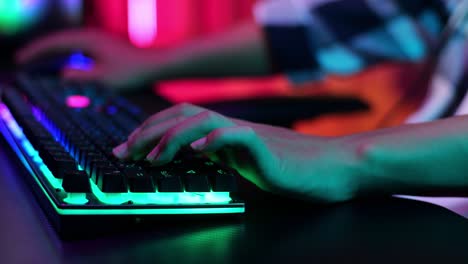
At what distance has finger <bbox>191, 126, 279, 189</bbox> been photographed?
0.48 meters

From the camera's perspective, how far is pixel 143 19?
7.02ft

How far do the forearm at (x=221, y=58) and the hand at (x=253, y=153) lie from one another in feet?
1.78

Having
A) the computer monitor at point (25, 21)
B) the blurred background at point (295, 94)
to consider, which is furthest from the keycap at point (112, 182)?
the computer monitor at point (25, 21)

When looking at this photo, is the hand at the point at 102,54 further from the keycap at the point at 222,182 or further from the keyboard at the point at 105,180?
the keycap at the point at 222,182

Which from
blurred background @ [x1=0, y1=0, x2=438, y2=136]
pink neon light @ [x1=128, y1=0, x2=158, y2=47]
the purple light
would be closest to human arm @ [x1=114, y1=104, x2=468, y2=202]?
the purple light

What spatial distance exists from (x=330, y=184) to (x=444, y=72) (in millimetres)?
494

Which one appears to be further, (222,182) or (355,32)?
(355,32)

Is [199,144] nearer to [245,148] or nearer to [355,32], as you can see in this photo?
[245,148]

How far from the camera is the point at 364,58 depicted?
1.05m

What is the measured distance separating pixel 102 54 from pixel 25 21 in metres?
0.26

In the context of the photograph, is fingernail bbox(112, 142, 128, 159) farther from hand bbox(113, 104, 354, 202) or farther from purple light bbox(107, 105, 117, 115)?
purple light bbox(107, 105, 117, 115)

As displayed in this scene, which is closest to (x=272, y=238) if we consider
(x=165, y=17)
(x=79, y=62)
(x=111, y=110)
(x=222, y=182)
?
(x=222, y=182)

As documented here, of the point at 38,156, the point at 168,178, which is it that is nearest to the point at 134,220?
the point at 168,178

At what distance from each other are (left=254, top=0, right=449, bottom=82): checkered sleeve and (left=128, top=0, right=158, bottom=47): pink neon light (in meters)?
1.12
